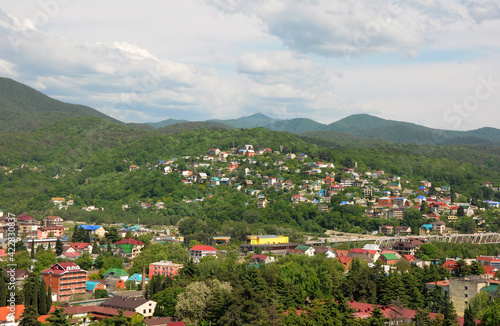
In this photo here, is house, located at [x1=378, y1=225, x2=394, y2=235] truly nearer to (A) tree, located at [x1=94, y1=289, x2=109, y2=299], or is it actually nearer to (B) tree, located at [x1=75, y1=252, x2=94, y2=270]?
(B) tree, located at [x1=75, y1=252, x2=94, y2=270]

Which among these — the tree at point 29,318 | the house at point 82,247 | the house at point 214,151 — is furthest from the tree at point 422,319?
the house at point 214,151

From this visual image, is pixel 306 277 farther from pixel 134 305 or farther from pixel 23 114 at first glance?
pixel 23 114

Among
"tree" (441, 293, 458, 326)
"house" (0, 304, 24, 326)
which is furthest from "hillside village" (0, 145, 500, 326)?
"tree" (441, 293, 458, 326)

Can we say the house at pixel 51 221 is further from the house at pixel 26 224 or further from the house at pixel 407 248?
the house at pixel 407 248

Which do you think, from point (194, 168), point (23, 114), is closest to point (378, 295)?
point (194, 168)

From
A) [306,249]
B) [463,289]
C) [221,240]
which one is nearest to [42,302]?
[463,289]

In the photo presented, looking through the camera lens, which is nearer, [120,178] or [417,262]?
[417,262]
